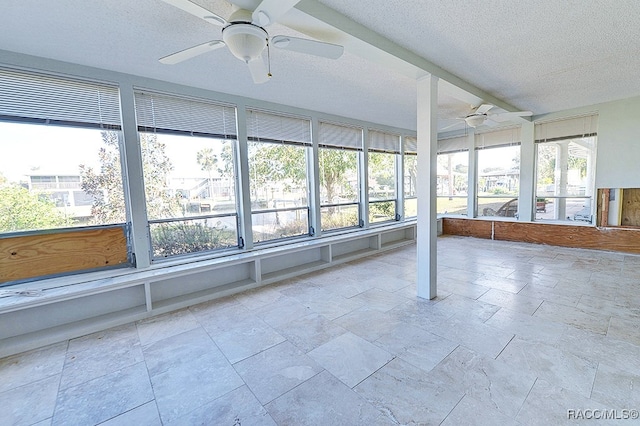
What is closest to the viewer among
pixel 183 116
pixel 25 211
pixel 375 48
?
pixel 375 48

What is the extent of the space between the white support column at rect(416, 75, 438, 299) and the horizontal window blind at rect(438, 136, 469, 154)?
4582mm

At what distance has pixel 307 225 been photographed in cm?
518

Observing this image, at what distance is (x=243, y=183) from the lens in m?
4.14

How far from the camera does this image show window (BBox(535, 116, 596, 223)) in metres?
5.38

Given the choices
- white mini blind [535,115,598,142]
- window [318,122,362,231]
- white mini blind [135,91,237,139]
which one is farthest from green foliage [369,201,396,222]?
white mini blind [135,91,237,139]

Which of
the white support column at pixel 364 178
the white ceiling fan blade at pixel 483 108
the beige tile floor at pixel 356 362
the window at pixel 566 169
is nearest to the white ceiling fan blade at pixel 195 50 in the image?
the beige tile floor at pixel 356 362

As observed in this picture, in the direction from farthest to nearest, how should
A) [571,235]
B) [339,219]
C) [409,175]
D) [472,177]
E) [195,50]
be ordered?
[409,175] < [472,177] < [339,219] < [571,235] < [195,50]

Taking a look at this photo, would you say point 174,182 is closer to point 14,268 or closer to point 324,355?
point 14,268

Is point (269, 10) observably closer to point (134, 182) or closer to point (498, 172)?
point (134, 182)

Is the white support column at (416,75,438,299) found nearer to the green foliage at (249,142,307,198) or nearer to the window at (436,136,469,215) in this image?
the green foliage at (249,142,307,198)

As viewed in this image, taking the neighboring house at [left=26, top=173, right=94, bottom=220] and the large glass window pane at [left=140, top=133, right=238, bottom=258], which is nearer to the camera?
the neighboring house at [left=26, top=173, right=94, bottom=220]

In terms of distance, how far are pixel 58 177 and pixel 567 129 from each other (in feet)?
27.7

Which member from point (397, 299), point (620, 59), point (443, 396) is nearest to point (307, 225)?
point (397, 299)

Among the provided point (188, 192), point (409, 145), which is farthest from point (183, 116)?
point (409, 145)
